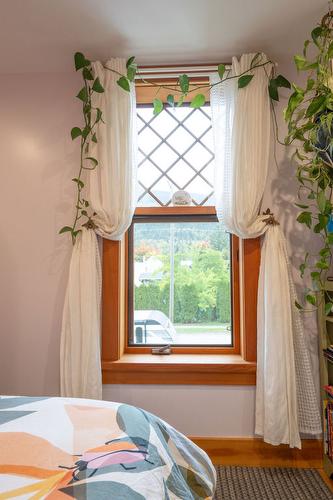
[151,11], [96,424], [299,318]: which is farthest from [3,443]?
[151,11]

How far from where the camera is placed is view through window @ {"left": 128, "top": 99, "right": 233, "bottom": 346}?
1.93 metres

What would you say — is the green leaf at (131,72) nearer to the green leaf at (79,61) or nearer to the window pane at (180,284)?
the green leaf at (79,61)

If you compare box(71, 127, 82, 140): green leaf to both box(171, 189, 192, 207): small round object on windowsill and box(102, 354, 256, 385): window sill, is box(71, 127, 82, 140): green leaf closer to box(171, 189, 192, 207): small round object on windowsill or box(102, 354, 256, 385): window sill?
box(171, 189, 192, 207): small round object on windowsill

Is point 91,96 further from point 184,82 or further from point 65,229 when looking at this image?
point 65,229

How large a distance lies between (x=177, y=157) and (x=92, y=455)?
167cm

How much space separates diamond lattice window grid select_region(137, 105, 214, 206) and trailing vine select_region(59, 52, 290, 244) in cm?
20

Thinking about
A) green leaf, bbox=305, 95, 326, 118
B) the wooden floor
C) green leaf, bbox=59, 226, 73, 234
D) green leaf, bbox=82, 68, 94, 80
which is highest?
green leaf, bbox=82, 68, 94, 80

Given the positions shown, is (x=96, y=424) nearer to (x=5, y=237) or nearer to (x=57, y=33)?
(x=5, y=237)

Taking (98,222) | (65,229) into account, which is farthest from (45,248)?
(98,222)

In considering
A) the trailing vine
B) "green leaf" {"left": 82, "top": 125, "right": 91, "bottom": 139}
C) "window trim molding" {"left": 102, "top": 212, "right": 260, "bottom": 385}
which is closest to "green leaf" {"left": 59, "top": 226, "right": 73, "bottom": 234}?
the trailing vine

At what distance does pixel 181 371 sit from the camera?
1711 mm

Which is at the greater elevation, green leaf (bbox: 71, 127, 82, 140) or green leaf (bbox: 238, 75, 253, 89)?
green leaf (bbox: 238, 75, 253, 89)

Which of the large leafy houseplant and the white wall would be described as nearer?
the large leafy houseplant

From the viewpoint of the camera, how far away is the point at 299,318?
5.44 feet
